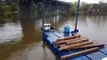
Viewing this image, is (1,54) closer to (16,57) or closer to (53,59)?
(16,57)

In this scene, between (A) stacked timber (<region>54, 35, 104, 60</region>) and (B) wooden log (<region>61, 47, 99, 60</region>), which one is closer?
(B) wooden log (<region>61, 47, 99, 60</region>)

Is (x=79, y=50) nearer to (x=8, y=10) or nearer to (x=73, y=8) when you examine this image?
(x=8, y=10)

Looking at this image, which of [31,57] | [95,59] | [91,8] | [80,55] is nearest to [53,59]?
[31,57]

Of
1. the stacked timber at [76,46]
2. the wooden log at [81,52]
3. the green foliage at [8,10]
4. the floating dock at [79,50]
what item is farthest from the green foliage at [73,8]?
the wooden log at [81,52]

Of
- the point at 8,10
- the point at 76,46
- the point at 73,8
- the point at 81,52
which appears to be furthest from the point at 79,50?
the point at 73,8

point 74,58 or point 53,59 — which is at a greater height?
point 74,58

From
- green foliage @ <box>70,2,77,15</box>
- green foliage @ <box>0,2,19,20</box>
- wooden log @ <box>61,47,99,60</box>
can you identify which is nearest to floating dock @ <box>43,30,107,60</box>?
wooden log @ <box>61,47,99,60</box>

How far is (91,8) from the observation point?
411 feet

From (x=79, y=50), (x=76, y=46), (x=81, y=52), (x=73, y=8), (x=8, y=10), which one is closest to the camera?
(x=81, y=52)

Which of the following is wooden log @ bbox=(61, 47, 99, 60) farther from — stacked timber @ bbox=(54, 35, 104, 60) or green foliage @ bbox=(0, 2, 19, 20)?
green foliage @ bbox=(0, 2, 19, 20)

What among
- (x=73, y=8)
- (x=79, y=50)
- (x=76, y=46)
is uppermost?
(x=73, y=8)

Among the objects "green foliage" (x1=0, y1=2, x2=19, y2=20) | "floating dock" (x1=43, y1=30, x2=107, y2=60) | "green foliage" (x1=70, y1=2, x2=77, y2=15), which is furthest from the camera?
"green foliage" (x1=70, y1=2, x2=77, y2=15)

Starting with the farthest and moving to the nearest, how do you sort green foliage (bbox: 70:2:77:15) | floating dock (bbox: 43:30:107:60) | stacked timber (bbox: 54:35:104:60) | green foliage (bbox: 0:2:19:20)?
green foliage (bbox: 70:2:77:15)
green foliage (bbox: 0:2:19:20)
stacked timber (bbox: 54:35:104:60)
floating dock (bbox: 43:30:107:60)

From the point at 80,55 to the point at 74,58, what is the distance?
623 millimetres
